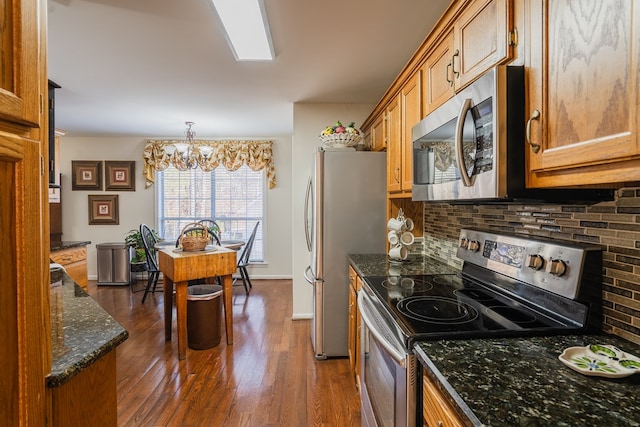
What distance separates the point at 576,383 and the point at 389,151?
1970 millimetres

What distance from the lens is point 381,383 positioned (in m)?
1.40

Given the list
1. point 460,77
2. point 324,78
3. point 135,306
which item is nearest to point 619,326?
point 460,77

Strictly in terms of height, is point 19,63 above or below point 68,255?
above

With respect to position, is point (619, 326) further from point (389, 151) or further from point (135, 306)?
point (135, 306)

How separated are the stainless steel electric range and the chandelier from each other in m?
3.78

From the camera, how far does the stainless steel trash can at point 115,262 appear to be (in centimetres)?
523

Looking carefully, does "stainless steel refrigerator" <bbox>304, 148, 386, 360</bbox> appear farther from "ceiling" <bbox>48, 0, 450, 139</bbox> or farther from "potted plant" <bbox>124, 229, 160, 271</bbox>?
"potted plant" <bbox>124, 229, 160, 271</bbox>

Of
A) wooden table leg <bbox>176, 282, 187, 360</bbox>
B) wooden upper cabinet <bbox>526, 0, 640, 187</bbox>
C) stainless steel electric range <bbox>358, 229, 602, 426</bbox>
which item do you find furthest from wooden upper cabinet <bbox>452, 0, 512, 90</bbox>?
wooden table leg <bbox>176, 282, 187, 360</bbox>

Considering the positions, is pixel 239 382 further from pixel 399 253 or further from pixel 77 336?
pixel 77 336

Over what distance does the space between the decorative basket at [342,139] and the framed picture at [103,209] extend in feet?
14.1

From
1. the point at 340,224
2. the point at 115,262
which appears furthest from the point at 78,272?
the point at 340,224

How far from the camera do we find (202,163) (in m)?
5.45

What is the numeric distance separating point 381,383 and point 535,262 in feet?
2.44

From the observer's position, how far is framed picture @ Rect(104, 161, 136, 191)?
556cm
